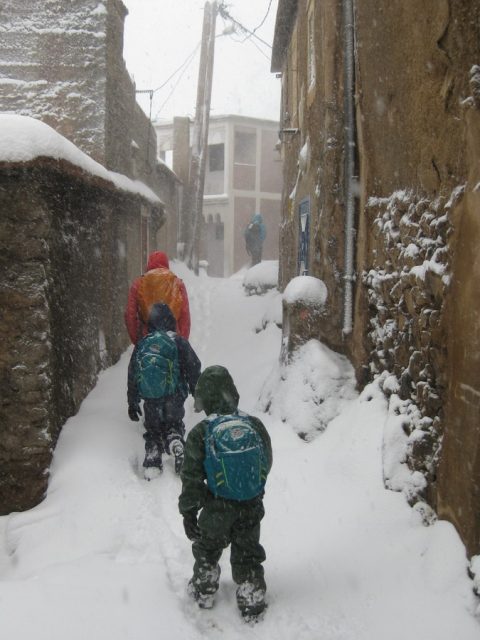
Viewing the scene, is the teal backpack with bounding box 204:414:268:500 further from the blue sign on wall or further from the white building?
the white building

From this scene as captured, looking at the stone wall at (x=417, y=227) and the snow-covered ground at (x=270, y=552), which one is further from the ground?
the stone wall at (x=417, y=227)

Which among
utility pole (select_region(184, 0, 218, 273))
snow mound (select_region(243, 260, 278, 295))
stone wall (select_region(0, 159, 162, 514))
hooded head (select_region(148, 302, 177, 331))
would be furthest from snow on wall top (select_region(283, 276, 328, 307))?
utility pole (select_region(184, 0, 218, 273))

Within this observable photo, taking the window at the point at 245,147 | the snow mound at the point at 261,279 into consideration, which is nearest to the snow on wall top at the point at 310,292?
the snow mound at the point at 261,279

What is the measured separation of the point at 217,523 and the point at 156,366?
6.45 feet

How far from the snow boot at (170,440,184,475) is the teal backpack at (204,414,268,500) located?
6.01 ft

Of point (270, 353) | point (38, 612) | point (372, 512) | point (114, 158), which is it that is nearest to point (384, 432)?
point (372, 512)

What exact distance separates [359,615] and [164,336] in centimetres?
268

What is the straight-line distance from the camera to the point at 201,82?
Answer: 16750 mm

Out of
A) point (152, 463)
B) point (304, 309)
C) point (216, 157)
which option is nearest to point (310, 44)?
point (304, 309)

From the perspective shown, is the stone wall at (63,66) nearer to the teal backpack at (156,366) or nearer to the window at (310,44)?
the window at (310,44)

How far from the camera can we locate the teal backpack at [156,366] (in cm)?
463

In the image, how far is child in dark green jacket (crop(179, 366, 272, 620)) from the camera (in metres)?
2.88

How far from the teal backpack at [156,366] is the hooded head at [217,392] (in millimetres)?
1700

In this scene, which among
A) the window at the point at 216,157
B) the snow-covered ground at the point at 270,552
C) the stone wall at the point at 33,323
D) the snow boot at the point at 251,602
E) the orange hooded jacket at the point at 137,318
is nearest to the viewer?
the snow-covered ground at the point at 270,552
